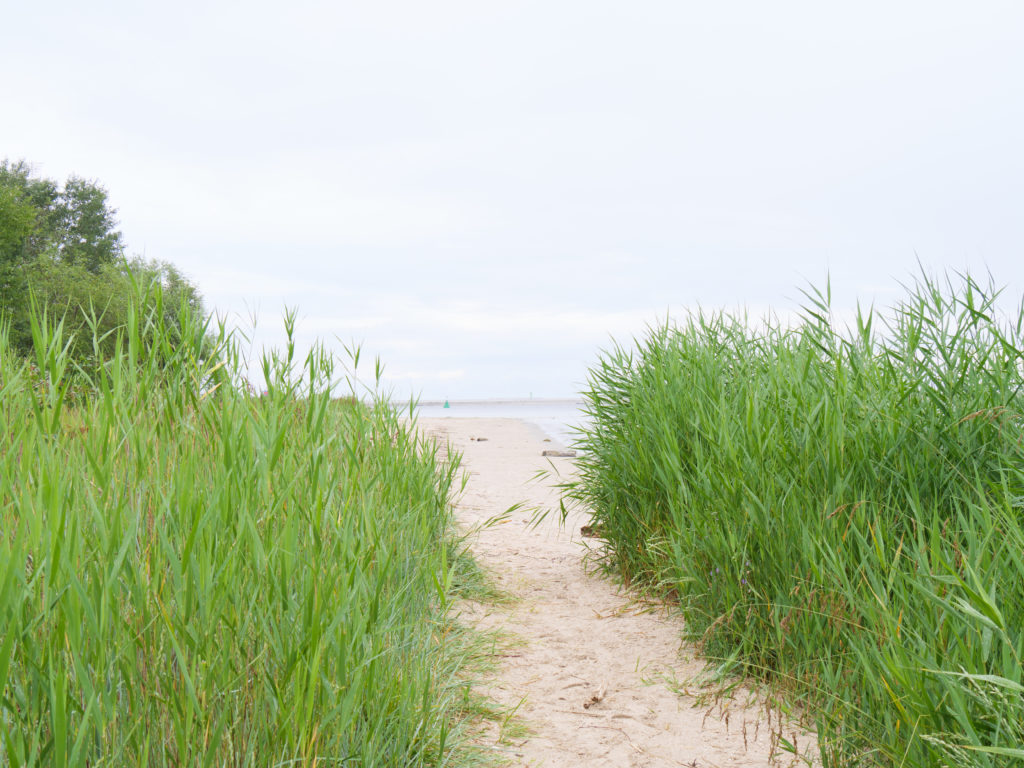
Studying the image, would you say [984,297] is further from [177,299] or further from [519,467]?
[519,467]

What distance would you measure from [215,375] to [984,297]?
10.9 feet

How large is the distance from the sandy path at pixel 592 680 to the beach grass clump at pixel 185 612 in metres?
0.43

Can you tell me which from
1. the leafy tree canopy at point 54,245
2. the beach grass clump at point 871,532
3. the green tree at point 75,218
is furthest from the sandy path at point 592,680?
the green tree at point 75,218

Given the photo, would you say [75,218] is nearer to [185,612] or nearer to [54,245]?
[54,245]

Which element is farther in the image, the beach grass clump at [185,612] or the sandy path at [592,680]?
the sandy path at [592,680]

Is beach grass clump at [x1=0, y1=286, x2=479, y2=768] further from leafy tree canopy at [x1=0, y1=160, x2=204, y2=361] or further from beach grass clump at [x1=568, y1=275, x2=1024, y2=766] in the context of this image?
leafy tree canopy at [x1=0, y1=160, x2=204, y2=361]

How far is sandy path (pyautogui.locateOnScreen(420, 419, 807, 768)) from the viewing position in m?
2.67

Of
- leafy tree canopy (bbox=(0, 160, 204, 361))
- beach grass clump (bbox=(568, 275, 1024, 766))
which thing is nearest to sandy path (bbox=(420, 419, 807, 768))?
beach grass clump (bbox=(568, 275, 1024, 766))

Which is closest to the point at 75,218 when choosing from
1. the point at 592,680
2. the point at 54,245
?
the point at 54,245

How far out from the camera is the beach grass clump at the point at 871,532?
199cm

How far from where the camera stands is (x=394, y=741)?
2.17 m

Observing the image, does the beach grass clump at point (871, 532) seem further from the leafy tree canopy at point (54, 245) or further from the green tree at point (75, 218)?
the green tree at point (75, 218)

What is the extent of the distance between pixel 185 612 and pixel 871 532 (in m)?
2.28

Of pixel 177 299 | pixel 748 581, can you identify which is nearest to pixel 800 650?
pixel 748 581
